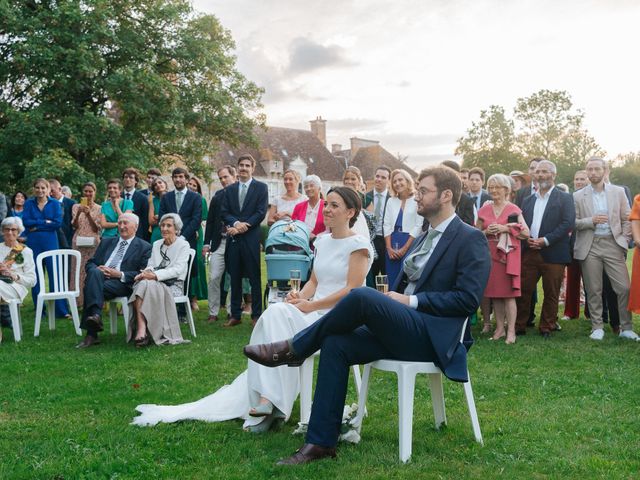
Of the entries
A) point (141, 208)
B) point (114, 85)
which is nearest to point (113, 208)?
point (141, 208)

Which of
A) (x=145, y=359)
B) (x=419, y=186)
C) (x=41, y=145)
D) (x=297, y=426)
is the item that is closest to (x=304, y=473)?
(x=297, y=426)

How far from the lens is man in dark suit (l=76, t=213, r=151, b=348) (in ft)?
27.1

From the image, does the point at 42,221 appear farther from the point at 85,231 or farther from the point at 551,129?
the point at 551,129

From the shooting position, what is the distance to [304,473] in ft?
12.2

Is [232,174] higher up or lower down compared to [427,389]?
higher up

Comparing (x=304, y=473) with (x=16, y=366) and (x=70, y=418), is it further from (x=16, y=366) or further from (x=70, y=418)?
(x=16, y=366)

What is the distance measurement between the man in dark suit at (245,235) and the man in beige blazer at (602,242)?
4502mm

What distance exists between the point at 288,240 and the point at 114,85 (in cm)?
1664

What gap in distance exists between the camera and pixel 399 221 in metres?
8.88

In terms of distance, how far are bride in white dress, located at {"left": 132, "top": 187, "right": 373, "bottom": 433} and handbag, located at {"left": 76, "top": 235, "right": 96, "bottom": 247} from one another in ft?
22.5

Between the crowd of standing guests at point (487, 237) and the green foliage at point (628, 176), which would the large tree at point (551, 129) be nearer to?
the green foliage at point (628, 176)

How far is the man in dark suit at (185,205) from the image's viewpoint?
10.5m

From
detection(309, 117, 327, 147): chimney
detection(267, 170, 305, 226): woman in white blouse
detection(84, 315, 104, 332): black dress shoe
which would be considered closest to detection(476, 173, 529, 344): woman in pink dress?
detection(267, 170, 305, 226): woman in white blouse

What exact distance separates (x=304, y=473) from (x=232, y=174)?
801 centimetres
